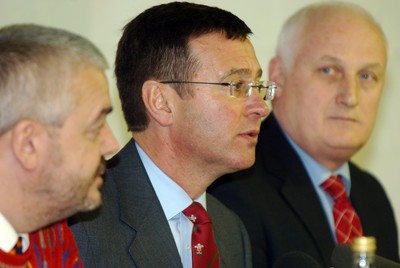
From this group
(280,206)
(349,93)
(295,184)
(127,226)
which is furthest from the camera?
(349,93)

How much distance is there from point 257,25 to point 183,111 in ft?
4.30

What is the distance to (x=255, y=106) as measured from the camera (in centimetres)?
267

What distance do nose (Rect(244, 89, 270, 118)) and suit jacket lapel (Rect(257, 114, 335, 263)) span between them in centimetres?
64

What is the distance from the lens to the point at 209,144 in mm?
2633

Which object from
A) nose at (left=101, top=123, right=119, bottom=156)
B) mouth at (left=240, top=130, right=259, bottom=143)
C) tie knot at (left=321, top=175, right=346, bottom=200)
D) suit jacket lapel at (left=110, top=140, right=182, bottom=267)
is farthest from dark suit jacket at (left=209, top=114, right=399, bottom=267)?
nose at (left=101, top=123, right=119, bottom=156)

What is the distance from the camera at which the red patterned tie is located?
8.54 ft

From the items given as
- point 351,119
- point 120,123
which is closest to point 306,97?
point 351,119

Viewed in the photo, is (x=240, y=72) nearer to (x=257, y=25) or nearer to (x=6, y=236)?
(x=6, y=236)

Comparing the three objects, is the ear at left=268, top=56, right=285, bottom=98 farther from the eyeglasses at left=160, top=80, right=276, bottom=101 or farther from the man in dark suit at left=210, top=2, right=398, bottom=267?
the eyeglasses at left=160, top=80, right=276, bottom=101

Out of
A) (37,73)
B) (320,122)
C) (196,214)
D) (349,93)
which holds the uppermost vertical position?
(37,73)

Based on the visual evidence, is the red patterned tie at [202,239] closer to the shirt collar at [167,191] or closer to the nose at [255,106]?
the shirt collar at [167,191]

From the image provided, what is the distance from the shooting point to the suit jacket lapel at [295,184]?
3.20m

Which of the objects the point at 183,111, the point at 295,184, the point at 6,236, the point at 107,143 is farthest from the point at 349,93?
the point at 6,236

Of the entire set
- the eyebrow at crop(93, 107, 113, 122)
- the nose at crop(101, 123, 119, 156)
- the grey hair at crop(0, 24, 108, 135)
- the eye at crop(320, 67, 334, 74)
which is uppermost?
the grey hair at crop(0, 24, 108, 135)
